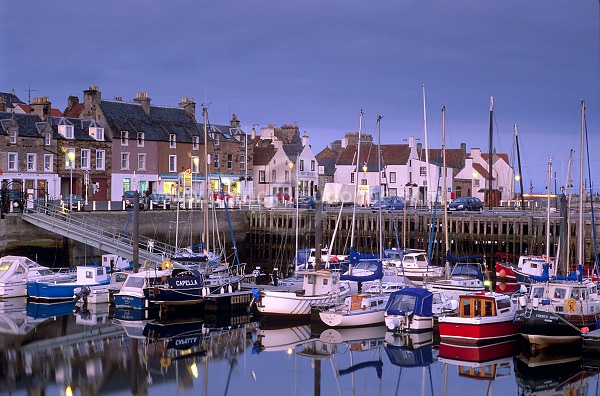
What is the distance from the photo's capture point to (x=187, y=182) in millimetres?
73500

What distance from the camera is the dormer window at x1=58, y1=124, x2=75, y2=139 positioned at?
63.3 m

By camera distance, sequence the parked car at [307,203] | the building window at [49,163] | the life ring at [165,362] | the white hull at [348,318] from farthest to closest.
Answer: the parked car at [307,203], the building window at [49,163], the white hull at [348,318], the life ring at [165,362]

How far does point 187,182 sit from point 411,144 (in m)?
27.0

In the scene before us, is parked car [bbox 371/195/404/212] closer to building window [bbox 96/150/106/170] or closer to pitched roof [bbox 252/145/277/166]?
pitched roof [bbox 252/145/277/166]

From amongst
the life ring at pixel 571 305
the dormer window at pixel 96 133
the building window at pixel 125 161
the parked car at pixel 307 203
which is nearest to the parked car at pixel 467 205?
the parked car at pixel 307 203

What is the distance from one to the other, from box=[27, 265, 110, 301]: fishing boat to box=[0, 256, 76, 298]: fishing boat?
0.84m

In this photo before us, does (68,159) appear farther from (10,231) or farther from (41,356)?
(41,356)

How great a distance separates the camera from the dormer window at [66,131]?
6328 centimetres

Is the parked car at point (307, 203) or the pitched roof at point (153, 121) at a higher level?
the pitched roof at point (153, 121)

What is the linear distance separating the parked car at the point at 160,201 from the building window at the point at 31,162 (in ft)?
28.8

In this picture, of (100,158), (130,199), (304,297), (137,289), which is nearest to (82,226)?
(130,199)

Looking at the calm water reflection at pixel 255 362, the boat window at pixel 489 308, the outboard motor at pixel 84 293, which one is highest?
the boat window at pixel 489 308

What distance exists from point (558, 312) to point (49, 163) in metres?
43.1

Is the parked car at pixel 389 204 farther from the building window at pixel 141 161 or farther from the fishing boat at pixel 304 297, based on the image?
the fishing boat at pixel 304 297
